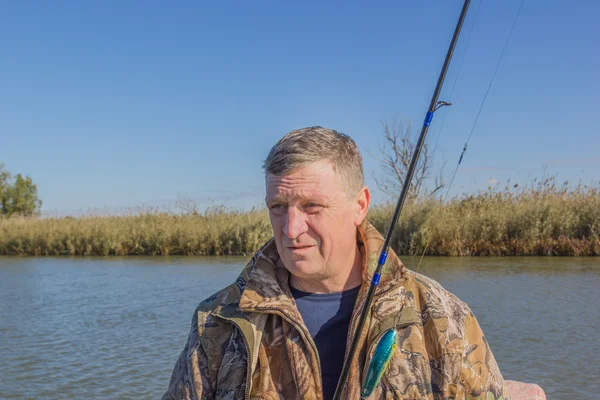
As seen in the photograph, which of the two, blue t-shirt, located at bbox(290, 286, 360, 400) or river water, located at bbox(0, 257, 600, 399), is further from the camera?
river water, located at bbox(0, 257, 600, 399)

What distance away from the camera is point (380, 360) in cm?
208

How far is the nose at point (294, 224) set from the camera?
2.23 metres

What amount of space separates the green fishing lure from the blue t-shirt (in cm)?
18

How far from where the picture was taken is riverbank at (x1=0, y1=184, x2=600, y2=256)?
1411 cm

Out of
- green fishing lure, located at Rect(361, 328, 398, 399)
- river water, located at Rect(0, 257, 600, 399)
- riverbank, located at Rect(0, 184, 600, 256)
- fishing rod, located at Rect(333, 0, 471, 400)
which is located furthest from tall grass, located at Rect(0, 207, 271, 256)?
green fishing lure, located at Rect(361, 328, 398, 399)

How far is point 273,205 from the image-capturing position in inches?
90.7

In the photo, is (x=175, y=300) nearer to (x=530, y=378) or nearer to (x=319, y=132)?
(x=530, y=378)

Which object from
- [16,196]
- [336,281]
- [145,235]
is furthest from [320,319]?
[16,196]

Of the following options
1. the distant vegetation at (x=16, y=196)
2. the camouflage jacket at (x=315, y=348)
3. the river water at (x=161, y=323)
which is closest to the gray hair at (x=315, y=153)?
the camouflage jacket at (x=315, y=348)

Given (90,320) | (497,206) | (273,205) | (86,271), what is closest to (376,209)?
(497,206)

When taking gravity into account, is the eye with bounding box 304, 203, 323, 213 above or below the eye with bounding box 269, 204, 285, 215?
above

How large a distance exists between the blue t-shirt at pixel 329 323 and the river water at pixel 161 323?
380 cm

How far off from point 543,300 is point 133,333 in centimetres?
562

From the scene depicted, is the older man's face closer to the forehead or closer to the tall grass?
the forehead
